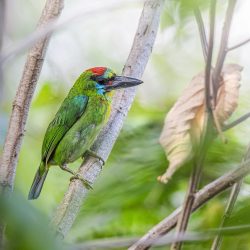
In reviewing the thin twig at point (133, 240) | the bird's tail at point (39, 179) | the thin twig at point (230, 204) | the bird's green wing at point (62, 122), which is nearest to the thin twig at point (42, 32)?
the thin twig at point (133, 240)

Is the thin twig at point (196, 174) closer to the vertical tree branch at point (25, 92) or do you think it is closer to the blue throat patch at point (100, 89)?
the vertical tree branch at point (25, 92)

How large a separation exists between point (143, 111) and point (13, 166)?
1329 mm

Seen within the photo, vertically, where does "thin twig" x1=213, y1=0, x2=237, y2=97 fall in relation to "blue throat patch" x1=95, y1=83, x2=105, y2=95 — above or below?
above

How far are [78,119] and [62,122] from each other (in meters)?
0.09

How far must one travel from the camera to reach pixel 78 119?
8.37 ft

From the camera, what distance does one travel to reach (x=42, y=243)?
484mm

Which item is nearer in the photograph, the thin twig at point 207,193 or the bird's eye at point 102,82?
the thin twig at point 207,193

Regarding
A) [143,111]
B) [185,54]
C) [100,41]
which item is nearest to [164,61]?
[185,54]

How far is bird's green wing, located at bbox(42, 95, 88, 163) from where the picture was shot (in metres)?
2.42

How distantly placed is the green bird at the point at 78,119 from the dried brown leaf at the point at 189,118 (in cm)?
63

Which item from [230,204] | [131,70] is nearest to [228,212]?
[230,204]

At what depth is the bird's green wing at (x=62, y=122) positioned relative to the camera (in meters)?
2.42

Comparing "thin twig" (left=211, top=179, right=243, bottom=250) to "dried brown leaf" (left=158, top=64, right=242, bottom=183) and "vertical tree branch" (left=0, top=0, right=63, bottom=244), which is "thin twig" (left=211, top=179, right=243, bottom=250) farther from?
"vertical tree branch" (left=0, top=0, right=63, bottom=244)

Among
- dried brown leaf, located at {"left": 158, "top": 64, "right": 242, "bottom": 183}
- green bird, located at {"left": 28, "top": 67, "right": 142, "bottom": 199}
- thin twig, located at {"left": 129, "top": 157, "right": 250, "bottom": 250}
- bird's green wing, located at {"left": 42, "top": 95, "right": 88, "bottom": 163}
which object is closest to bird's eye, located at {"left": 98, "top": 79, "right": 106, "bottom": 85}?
green bird, located at {"left": 28, "top": 67, "right": 142, "bottom": 199}
